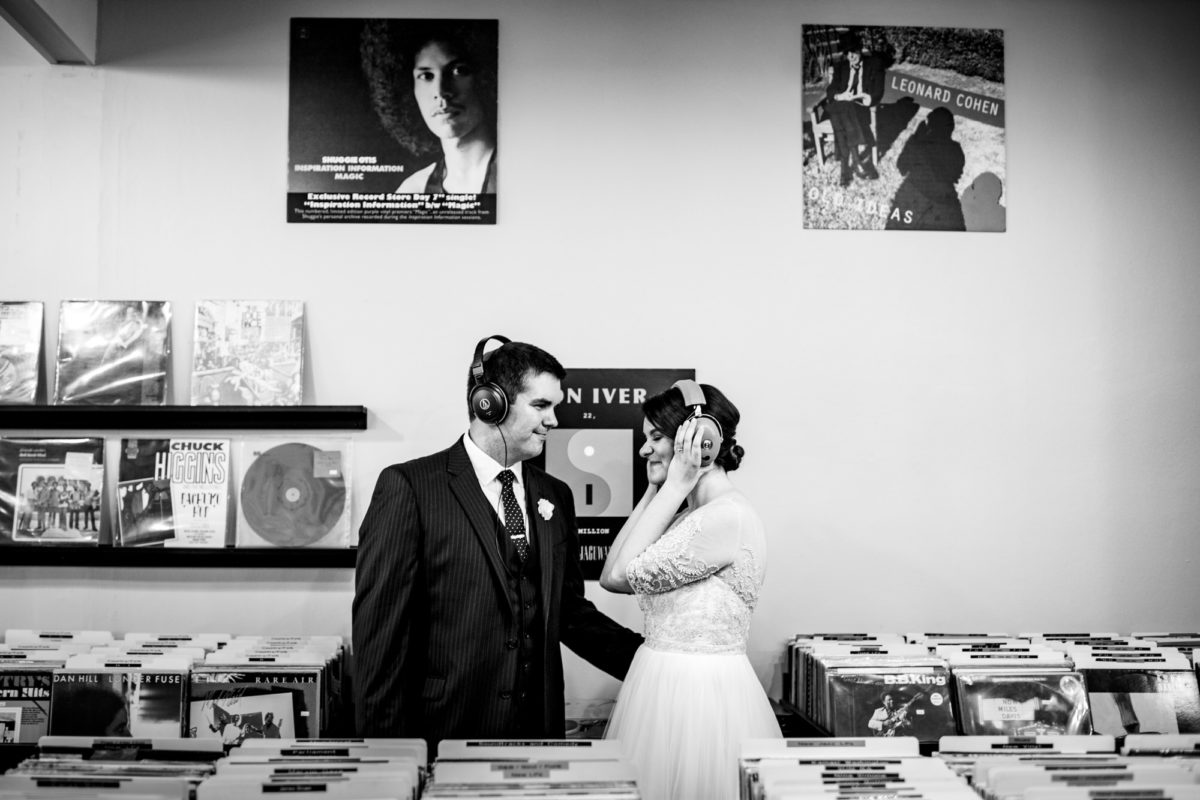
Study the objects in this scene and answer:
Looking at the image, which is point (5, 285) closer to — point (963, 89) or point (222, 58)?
point (222, 58)

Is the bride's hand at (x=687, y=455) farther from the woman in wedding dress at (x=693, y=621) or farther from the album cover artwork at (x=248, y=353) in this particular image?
the album cover artwork at (x=248, y=353)

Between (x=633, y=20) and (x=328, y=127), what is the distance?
48.5 inches

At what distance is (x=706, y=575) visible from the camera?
2.56 metres

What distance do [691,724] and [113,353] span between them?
7.98ft

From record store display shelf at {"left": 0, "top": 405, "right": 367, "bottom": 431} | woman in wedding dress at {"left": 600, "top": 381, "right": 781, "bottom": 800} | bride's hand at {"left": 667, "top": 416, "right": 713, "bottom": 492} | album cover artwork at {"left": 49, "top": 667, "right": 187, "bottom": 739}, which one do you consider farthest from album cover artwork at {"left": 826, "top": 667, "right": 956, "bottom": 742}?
album cover artwork at {"left": 49, "top": 667, "right": 187, "bottom": 739}

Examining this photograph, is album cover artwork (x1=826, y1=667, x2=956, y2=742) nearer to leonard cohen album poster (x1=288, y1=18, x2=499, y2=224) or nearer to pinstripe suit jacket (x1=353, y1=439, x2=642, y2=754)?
pinstripe suit jacket (x1=353, y1=439, x2=642, y2=754)

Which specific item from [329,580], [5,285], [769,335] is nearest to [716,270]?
[769,335]

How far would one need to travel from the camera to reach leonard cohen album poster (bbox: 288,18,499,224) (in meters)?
3.34

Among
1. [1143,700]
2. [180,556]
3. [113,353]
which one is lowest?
[1143,700]

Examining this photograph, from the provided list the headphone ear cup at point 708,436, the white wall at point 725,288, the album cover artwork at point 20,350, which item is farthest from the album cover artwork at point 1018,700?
the album cover artwork at point 20,350

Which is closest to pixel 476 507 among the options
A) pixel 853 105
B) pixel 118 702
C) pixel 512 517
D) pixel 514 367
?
pixel 512 517

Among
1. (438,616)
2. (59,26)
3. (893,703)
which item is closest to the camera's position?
(438,616)

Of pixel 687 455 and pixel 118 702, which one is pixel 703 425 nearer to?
pixel 687 455

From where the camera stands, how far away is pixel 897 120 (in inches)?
134
